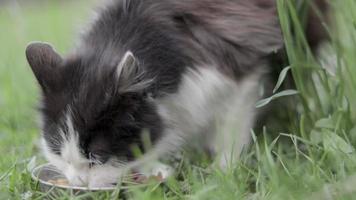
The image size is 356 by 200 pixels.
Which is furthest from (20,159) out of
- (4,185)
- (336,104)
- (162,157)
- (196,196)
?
(336,104)

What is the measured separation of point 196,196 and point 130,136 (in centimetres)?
54

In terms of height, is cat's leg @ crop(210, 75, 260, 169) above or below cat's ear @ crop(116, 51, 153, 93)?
below

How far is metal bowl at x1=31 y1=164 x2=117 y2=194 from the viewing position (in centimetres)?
247

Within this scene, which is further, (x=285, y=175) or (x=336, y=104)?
(x=336, y=104)

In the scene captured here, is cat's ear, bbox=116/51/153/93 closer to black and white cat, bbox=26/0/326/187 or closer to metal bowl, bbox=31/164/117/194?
black and white cat, bbox=26/0/326/187

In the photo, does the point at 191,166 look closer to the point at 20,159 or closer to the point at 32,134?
the point at 20,159

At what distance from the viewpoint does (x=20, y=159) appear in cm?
310

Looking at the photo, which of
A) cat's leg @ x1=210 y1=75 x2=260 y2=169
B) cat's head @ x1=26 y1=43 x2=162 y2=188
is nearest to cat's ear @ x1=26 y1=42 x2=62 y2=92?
cat's head @ x1=26 y1=43 x2=162 y2=188

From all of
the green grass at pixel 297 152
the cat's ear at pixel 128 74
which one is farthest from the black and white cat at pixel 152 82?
the green grass at pixel 297 152

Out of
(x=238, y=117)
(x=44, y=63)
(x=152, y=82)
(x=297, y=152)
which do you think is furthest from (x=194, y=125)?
(x=44, y=63)

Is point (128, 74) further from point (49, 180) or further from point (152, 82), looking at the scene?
point (49, 180)

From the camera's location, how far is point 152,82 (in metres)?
2.75

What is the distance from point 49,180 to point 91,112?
0.41 m

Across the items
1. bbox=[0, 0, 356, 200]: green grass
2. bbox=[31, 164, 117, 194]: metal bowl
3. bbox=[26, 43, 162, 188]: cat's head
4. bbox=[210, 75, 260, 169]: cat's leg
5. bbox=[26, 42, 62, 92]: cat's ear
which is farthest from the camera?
bbox=[210, 75, 260, 169]: cat's leg
